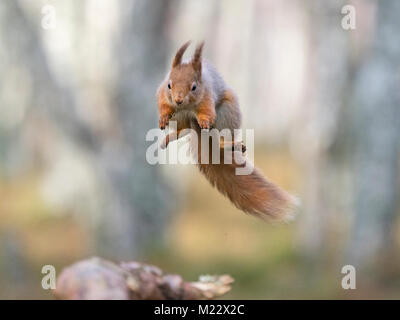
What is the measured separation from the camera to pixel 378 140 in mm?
5082

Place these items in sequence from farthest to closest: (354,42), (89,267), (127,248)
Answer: (354,42)
(127,248)
(89,267)

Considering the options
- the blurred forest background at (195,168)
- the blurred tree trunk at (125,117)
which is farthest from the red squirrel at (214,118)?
the blurred tree trunk at (125,117)

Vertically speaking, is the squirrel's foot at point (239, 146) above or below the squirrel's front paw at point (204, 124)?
below

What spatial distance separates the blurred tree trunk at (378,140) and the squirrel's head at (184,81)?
12.5 ft

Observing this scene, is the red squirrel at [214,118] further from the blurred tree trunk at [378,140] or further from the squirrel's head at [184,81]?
the blurred tree trunk at [378,140]

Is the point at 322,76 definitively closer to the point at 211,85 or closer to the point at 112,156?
the point at 112,156

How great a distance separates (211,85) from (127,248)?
4437mm

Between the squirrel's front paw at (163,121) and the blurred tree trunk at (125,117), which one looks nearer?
the squirrel's front paw at (163,121)

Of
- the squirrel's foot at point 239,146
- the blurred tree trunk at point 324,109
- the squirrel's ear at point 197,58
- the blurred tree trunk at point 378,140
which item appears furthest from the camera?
the blurred tree trunk at point 324,109

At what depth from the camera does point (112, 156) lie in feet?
18.2

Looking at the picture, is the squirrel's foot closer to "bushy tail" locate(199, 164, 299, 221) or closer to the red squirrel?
the red squirrel

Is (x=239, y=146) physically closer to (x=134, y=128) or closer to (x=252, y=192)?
(x=252, y=192)

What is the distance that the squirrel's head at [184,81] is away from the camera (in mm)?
1382

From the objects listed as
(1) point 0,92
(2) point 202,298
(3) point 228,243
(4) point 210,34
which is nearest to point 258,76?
(4) point 210,34
